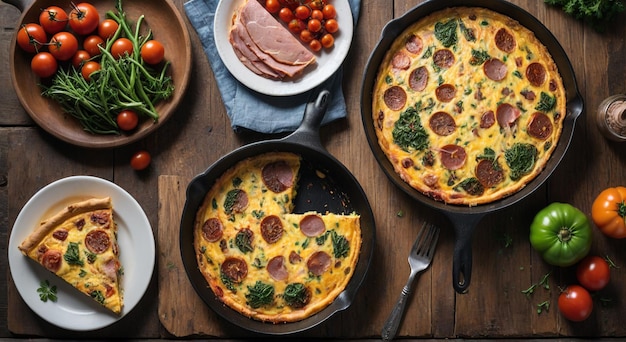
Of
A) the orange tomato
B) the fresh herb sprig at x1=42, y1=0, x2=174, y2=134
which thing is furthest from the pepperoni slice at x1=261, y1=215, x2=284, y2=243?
the orange tomato

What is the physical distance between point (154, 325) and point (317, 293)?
1.55m

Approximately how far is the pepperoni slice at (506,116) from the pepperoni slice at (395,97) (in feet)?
2.74

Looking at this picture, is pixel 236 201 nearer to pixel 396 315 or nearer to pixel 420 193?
pixel 420 193

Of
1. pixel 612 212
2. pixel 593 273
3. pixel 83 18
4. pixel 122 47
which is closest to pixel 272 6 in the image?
pixel 122 47

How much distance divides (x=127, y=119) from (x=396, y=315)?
9.72 feet

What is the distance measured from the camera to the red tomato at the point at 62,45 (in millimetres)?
6047

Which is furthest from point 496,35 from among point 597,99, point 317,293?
point 317,293

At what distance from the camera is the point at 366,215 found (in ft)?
19.5

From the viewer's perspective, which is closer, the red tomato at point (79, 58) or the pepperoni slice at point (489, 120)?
the pepperoni slice at point (489, 120)

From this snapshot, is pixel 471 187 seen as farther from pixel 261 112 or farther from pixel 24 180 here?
pixel 24 180

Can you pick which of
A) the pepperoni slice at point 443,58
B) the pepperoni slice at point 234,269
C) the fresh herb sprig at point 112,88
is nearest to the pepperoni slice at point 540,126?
the pepperoni slice at point 443,58

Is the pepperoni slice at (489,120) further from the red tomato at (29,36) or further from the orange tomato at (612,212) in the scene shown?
the red tomato at (29,36)

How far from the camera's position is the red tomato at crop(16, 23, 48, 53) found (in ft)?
19.8

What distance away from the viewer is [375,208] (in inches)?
245
